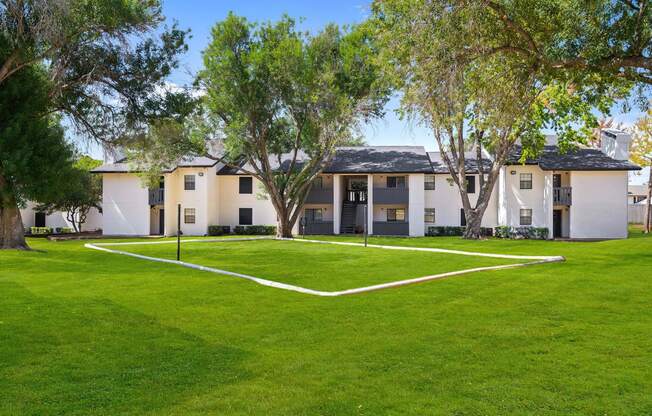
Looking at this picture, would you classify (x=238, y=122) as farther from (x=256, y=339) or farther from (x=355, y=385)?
(x=355, y=385)

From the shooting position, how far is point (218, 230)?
42594 mm

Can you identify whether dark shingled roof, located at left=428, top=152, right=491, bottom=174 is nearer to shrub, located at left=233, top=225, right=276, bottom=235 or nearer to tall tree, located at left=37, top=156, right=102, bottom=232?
shrub, located at left=233, top=225, right=276, bottom=235

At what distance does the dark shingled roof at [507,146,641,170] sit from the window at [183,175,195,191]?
24.3 meters

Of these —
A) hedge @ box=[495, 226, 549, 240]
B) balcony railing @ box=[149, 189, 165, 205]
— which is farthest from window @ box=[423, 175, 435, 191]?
balcony railing @ box=[149, 189, 165, 205]

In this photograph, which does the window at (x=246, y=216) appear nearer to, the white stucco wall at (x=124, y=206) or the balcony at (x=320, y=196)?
the balcony at (x=320, y=196)

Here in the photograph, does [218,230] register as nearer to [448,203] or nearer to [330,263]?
[448,203]

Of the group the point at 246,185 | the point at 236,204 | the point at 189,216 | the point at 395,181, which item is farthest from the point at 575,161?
the point at 189,216

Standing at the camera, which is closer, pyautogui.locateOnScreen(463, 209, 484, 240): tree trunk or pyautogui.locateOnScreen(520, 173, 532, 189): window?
pyautogui.locateOnScreen(463, 209, 484, 240): tree trunk

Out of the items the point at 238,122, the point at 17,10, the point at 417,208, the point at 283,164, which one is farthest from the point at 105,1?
the point at 417,208

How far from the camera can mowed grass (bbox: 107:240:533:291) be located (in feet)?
49.1

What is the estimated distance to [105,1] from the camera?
20.2m

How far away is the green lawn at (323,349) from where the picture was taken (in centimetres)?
567

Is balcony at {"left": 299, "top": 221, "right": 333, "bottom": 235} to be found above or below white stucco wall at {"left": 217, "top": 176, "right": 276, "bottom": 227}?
below

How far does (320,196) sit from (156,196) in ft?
42.2
